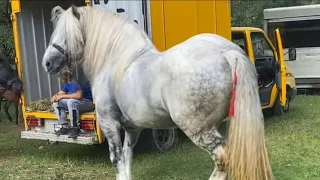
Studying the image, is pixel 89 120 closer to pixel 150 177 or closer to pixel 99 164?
pixel 99 164

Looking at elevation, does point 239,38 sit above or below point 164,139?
above

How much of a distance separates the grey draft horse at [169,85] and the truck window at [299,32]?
9.80 meters

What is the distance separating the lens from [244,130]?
362cm

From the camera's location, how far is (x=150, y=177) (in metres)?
5.48

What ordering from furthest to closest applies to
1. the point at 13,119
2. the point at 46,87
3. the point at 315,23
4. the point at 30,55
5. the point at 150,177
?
the point at 315,23 < the point at 13,119 < the point at 46,87 < the point at 30,55 < the point at 150,177

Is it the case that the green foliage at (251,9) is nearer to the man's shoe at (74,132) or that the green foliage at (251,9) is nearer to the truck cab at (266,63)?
the truck cab at (266,63)

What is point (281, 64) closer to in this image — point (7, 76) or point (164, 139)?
point (164, 139)

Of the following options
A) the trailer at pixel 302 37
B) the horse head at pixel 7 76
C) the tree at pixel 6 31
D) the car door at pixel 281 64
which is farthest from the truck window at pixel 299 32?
the horse head at pixel 7 76

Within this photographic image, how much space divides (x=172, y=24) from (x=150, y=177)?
2173 millimetres

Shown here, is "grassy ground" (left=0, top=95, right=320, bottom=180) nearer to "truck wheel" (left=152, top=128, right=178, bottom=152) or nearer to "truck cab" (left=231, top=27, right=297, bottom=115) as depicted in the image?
"truck wheel" (left=152, top=128, right=178, bottom=152)

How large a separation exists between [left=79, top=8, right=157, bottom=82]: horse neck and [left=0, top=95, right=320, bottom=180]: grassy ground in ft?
5.28

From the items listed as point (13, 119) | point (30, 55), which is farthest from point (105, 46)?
point (13, 119)

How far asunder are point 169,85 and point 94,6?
249 cm

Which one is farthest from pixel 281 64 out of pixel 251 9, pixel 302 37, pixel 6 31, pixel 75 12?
pixel 251 9
